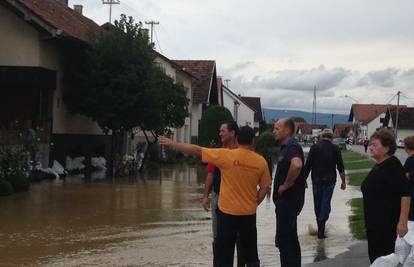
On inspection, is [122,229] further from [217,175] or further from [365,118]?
[365,118]

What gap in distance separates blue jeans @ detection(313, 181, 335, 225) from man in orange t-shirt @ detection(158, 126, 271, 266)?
13.8 feet

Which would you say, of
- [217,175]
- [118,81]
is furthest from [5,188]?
[217,175]

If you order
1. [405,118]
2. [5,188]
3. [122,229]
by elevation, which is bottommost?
[122,229]

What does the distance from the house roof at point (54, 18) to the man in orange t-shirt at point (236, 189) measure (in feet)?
54.9

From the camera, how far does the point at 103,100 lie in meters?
23.4

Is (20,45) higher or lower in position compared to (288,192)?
higher

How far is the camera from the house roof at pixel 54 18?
22250 millimetres

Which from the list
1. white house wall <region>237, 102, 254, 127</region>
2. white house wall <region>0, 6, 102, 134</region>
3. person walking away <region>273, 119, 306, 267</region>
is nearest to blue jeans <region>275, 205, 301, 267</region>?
person walking away <region>273, 119, 306, 267</region>

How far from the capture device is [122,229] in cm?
1181

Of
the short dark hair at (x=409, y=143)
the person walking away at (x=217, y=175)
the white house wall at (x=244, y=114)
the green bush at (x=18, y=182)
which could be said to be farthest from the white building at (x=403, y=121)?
the person walking away at (x=217, y=175)

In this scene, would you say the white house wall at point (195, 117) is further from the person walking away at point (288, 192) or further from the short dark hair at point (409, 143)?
the person walking away at point (288, 192)

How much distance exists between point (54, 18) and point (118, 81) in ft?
11.5

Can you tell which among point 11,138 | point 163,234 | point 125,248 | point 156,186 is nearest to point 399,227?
point 125,248

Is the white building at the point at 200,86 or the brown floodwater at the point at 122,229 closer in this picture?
the brown floodwater at the point at 122,229
